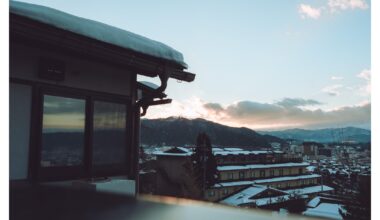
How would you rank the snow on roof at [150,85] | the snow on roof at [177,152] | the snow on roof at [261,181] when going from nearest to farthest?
the snow on roof at [150,85] < the snow on roof at [177,152] < the snow on roof at [261,181]

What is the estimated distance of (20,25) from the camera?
6.99ft

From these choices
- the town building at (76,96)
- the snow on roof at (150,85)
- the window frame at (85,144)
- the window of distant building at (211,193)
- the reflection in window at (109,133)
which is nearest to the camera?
the town building at (76,96)

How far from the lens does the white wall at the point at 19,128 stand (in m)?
2.59

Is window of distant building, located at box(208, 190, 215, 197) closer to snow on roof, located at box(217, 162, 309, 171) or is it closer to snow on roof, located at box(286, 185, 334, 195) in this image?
snow on roof, located at box(217, 162, 309, 171)

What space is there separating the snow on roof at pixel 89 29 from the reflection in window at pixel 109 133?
2.79 feet

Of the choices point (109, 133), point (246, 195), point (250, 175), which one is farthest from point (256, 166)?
point (109, 133)

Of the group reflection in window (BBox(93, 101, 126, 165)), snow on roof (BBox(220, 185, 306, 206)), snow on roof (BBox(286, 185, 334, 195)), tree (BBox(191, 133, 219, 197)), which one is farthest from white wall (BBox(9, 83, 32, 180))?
snow on roof (BBox(286, 185, 334, 195))

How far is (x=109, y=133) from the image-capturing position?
344 centimetres

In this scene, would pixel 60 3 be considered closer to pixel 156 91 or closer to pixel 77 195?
pixel 156 91

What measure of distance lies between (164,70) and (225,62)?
1073cm

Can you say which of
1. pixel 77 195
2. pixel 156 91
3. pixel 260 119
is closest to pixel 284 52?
pixel 156 91

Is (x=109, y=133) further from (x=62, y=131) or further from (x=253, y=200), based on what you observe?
(x=253, y=200)

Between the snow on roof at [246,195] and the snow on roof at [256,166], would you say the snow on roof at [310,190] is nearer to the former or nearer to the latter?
the snow on roof at [256,166]

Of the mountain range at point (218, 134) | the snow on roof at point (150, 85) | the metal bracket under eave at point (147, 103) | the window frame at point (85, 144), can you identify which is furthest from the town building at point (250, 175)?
the window frame at point (85, 144)
